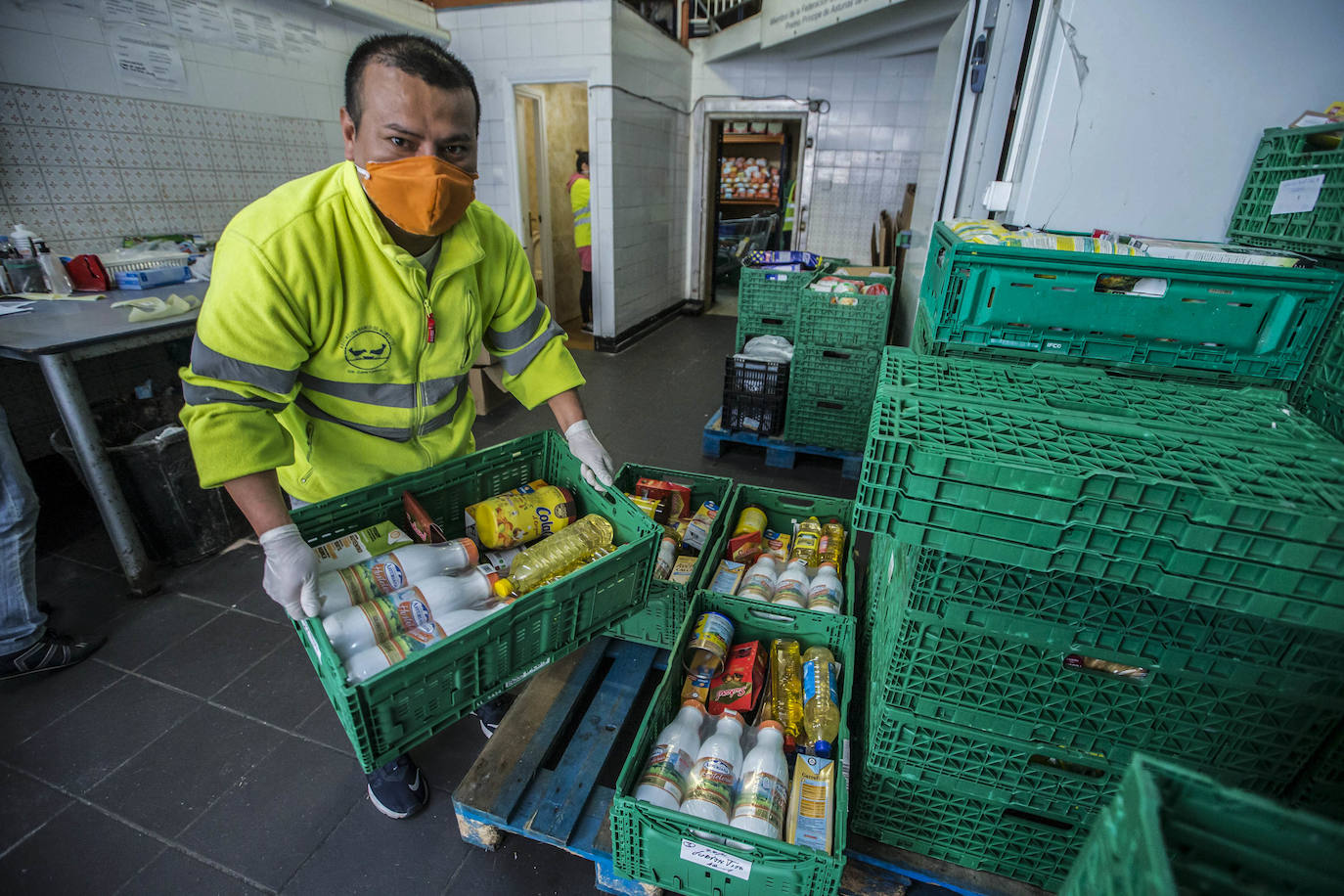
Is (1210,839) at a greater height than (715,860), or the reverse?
(1210,839)

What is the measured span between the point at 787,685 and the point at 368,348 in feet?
4.85

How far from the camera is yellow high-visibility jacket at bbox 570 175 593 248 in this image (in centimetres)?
668

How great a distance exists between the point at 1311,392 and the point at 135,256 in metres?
5.19

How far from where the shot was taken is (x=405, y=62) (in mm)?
1298

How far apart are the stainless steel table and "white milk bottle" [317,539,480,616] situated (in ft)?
6.11

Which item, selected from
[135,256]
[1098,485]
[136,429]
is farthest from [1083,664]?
[135,256]

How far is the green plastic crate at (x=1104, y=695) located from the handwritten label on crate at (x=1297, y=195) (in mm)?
1253

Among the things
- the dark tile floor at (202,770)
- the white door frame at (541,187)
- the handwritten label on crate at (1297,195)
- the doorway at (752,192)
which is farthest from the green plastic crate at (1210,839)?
the doorway at (752,192)

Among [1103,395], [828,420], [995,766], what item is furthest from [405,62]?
[828,420]

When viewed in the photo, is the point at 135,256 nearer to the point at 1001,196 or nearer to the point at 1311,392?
the point at 1001,196

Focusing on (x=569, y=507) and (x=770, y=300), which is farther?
(x=770, y=300)

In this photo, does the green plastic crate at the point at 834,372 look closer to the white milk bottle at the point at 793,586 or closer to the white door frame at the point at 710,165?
the white milk bottle at the point at 793,586

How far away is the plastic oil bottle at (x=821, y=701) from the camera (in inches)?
62.2

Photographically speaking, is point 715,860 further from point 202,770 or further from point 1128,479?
point 202,770
